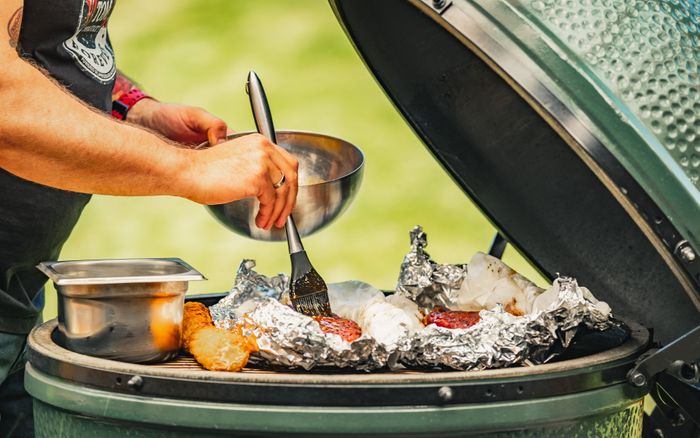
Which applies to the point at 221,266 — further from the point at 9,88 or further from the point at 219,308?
the point at 9,88

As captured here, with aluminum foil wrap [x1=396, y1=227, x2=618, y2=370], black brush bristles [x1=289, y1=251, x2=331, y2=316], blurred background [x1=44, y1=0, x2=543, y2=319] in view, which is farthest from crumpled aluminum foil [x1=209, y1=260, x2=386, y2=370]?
blurred background [x1=44, y1=0, x2=543, y2=319]

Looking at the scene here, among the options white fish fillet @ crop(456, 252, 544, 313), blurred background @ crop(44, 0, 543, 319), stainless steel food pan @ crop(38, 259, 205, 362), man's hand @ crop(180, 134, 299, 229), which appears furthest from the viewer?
blurred background @ crop(44, 0, 543, 319)

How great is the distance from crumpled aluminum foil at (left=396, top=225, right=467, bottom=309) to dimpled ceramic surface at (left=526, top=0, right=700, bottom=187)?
2.48ft

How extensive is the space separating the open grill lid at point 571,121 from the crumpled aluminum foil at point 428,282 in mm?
182

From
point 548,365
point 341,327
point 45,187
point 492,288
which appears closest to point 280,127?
point 45,187

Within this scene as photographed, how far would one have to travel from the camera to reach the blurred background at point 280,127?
7148mm

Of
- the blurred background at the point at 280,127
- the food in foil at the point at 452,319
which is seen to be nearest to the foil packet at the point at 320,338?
the food in foil at the point at 452,319

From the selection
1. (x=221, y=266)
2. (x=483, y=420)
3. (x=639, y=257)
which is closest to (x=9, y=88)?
(x=483, y=420)

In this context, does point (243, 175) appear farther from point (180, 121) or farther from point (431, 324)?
point (180, 121)

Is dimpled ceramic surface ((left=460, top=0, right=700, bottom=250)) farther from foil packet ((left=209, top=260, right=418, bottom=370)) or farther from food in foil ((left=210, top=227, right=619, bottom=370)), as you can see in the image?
foil packet ((left=209, top=260, right=418, bottom=370))

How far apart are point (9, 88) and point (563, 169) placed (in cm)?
133

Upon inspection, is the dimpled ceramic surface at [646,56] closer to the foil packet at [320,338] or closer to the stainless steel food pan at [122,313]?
the foil packet at [320,338]

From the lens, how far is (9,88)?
188 cm

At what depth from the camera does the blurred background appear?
7.15 meters
